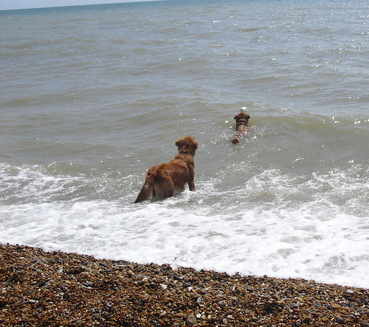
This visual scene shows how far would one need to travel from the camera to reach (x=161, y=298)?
4.88 meters

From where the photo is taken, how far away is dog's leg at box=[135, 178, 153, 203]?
8.23 meters

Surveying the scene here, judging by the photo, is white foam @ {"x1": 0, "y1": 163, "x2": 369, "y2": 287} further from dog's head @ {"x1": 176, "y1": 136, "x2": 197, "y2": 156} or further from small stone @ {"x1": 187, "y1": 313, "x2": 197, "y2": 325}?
small stone @ {"x1": 187, "y1": 313, "x2": 197, "y2": 325}

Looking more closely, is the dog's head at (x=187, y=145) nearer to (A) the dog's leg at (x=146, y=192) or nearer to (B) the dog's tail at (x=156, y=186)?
(B) the dog's tail at (x=156, y=186)

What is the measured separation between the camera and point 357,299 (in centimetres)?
489

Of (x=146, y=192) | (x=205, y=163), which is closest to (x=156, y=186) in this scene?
(x=146, y=192)

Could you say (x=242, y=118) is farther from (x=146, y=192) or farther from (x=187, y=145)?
(x=146, y=192)

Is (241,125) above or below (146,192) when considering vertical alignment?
above

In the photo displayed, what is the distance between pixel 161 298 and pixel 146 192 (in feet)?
11.5

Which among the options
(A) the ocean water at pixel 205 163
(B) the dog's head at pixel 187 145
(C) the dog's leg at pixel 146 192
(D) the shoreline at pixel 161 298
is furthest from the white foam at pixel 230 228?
(B) the dog's head at pixel 187 145

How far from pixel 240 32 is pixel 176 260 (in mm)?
34739

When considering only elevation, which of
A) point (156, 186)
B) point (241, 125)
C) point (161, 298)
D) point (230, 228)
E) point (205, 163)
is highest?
point (241, 125)

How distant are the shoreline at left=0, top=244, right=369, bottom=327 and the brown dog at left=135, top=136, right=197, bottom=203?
2.69m

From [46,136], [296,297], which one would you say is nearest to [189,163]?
[296,297]

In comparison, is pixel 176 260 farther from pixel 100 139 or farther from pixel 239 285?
pixel 100 139
